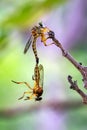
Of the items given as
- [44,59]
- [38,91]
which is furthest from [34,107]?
[44,59]

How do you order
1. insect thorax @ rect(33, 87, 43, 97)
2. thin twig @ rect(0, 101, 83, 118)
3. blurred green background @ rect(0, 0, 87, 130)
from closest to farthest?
insect thorax @ rect(33, 87, 43, 97), blurred green background @ rect(0, 0, 87, 130), thin twig @ rect(0, 101, 83, 118)

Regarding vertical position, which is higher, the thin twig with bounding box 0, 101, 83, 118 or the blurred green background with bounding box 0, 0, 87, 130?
the blurred green background with bounding box 0, 0, 87, 130

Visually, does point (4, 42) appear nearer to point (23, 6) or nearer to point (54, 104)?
point (23, 6)

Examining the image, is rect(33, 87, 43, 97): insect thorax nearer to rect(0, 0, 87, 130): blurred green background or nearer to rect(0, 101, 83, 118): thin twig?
rect(0, 0, 87, 130): blurred green background

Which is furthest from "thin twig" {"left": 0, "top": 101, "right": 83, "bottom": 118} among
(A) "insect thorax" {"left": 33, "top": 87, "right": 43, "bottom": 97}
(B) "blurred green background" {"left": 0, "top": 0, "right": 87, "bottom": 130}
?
(A) "insect thorax" {"left": 33, "top": 87, "right": 43, "bottom": 97}

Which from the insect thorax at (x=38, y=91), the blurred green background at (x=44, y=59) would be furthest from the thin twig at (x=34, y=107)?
the insect thorax at (x=38, y=91)

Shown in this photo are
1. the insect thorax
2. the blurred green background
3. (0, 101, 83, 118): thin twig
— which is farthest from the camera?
(0, 101, 83, 118): thin twig

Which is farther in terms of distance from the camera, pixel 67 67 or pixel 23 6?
pixel 67 67

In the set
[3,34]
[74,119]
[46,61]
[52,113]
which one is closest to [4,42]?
[3,34]

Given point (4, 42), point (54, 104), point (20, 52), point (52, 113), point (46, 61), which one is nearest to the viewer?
point (4, 42)

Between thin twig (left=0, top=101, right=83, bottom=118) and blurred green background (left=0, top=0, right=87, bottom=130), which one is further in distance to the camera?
thin twig (left=0, top=101, right=83, bottom=118)
